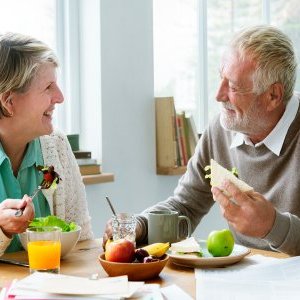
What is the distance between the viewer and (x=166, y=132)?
129 inches

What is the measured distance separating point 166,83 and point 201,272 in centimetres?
226

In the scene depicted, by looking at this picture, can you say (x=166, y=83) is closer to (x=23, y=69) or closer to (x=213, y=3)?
(x=213, y=3)

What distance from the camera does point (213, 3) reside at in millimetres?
3787

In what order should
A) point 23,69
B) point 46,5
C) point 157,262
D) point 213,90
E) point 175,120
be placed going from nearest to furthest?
point 157,262
point 23,69
point 46,5
point 175,120
point 213,90

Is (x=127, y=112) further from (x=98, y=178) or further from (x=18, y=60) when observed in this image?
(x=18, y=60)

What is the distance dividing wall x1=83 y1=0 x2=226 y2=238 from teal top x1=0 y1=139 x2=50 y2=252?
0.95 m

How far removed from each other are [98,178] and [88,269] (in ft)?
4.52

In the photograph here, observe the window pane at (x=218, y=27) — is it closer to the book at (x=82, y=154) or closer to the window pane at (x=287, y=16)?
the window pane at (x=287, y=16)

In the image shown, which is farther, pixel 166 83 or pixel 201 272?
pixel 166 83

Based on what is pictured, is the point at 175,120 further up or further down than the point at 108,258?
further up

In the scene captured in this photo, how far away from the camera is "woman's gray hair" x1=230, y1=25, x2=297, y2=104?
1946mm

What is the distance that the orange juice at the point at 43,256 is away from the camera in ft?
4.50

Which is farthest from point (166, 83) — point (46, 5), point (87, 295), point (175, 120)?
point (87, 295)

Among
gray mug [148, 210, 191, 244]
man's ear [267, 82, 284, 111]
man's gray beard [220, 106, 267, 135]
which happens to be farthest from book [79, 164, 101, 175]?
gray mug [148, 210, 191, 244]
